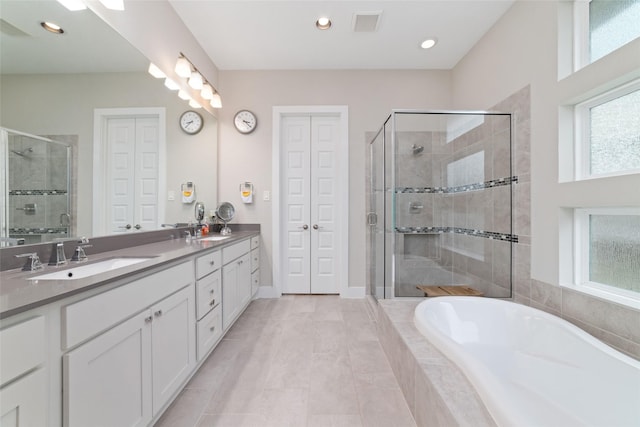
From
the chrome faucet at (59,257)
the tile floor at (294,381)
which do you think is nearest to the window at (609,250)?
the tile floor at (294,381)

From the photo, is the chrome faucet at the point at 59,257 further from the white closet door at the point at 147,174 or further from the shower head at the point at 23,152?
the white closet door at the point at 147,174

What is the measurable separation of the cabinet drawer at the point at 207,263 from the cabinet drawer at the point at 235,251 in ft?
0.31

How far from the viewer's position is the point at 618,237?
4.46 feet

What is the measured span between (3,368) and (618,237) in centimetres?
249

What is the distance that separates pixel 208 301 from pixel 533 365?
1.96 m

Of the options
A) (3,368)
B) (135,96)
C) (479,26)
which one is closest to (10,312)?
(3,368)

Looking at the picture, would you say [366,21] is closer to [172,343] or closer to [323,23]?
[323,23]

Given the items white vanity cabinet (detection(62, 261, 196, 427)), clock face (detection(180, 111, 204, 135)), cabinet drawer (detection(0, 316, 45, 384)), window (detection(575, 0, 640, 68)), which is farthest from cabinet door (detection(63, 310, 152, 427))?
window (detection(575, 0, 640, 68))

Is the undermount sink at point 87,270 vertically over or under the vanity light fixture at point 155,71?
under

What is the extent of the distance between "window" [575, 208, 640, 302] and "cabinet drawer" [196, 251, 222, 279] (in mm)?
2341

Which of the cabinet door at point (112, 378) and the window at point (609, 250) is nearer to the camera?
the cabinet door at point (112, 378)

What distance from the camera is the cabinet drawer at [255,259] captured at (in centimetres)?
286

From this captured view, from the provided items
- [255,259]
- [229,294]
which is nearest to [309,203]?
[255,259]

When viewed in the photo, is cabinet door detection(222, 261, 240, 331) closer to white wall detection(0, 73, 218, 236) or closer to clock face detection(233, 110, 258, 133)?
white wall detection(0, 73, 218, 236)
